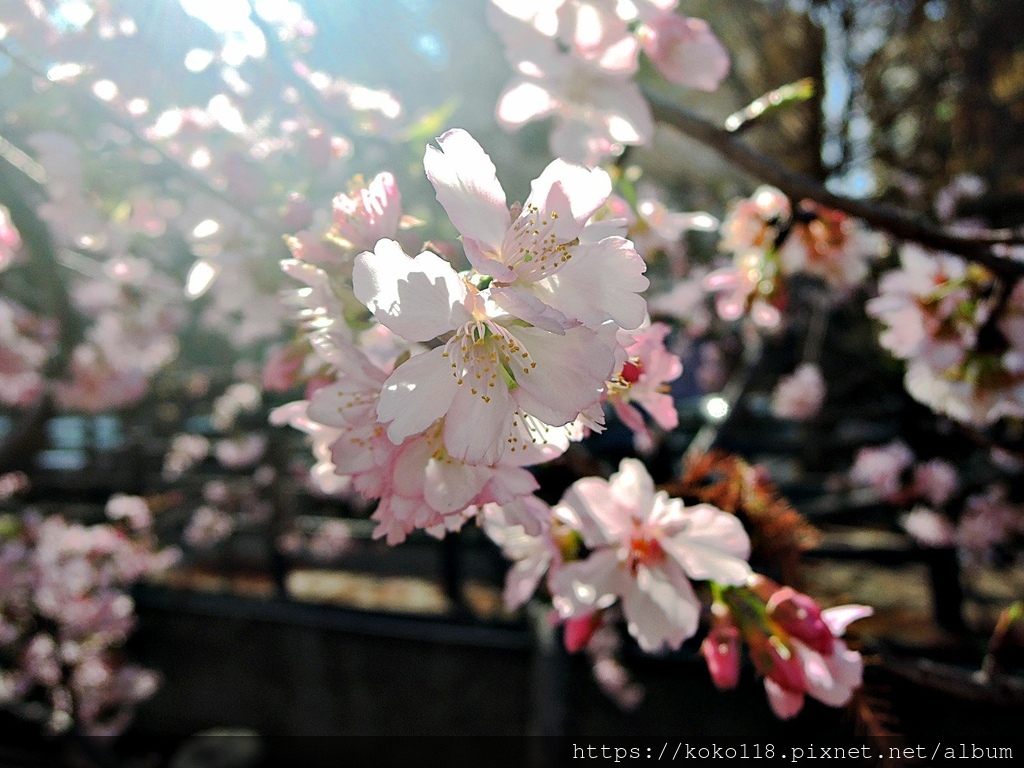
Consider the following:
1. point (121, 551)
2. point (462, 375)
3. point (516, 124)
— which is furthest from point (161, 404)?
point (462, 375)

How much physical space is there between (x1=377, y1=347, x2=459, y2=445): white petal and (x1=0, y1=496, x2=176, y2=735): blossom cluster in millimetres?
2813

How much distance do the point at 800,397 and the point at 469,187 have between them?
162 inches

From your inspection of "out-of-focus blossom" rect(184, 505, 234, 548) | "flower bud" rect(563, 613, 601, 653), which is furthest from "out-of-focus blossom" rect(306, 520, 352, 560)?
"flower bud" rect(563, 613, 601, 653)

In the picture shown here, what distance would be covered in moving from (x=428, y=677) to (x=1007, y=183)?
6195 mm

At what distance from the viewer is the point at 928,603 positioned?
397 cm

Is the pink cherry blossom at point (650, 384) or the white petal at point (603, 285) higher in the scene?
the white petal at point (603, 285)

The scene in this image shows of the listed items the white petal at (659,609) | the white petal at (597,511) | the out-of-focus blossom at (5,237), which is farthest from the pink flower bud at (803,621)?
the out-of-focus blossom at (5,237)

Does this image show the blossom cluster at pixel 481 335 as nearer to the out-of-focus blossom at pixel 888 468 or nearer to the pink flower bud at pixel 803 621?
the pink flower bud at pixel 803 621

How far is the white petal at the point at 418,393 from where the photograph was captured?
51cm

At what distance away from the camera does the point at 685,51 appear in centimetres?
97

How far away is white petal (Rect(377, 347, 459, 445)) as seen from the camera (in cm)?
51

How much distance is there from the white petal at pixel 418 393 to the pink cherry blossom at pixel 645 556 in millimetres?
316

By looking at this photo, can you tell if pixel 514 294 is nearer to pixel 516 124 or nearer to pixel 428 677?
pixel 516 124

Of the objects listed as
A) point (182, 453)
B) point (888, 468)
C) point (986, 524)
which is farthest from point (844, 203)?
point (182, 453)
